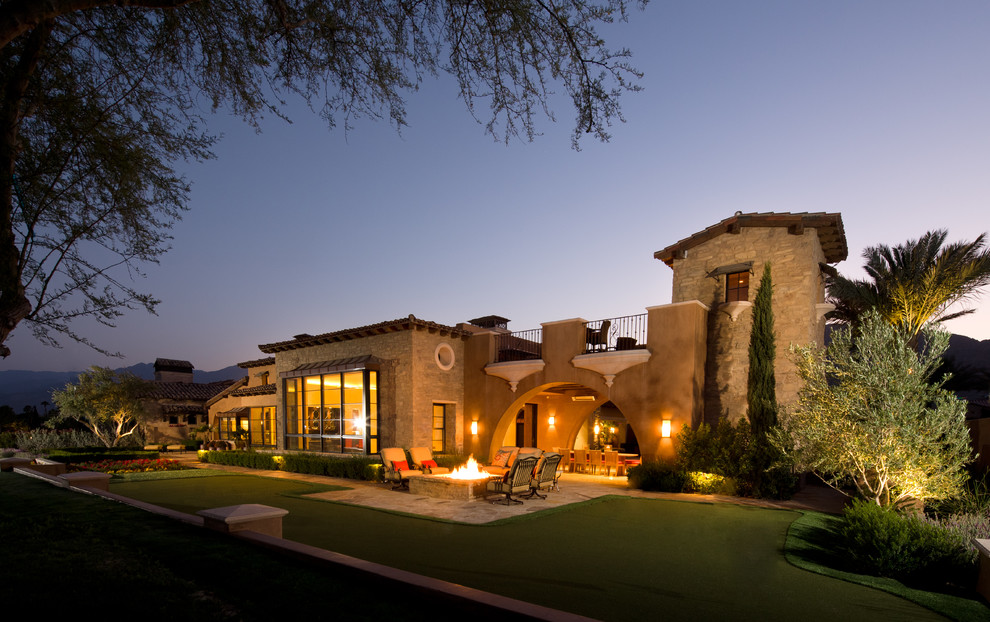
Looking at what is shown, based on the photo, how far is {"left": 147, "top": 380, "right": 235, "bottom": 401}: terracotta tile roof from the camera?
31.2 m

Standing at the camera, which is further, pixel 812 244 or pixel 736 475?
pixel 812 244

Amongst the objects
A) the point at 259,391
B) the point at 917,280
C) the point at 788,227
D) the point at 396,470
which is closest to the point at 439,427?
the point at 396,470

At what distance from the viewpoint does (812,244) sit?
43.8 feet

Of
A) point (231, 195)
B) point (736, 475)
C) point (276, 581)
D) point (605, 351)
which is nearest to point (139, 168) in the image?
point (231, 195)

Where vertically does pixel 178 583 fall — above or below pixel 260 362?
below

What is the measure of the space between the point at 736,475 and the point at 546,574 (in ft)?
26.8

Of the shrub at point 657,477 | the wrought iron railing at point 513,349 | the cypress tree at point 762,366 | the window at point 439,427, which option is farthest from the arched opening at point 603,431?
the cypress tree at point 762,366

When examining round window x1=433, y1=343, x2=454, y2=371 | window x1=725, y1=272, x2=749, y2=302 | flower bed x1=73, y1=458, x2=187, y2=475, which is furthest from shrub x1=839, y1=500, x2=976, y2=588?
flower bed x1=73, y1=458, x2=187, y2=475

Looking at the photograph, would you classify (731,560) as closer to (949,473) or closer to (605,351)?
(949,473)

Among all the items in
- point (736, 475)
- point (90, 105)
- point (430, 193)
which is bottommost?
point (736, 475)

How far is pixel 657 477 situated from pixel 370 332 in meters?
10.4

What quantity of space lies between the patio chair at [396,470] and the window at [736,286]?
10.4 meters

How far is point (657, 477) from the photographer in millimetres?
12773

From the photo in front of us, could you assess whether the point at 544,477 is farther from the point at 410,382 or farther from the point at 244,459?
the point at 244,459
